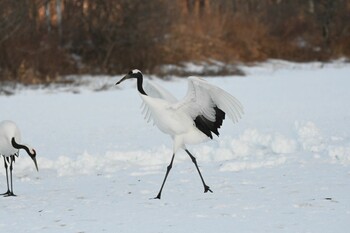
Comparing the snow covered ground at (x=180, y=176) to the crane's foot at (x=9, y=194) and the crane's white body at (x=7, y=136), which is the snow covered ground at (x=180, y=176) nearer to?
the crane's foot at (x=9, y=194)

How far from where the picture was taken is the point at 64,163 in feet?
29.1

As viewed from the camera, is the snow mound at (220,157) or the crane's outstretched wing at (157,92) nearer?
the crane's outstretched wing at (157,92)

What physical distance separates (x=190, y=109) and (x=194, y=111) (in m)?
0.05

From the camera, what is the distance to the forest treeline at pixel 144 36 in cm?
2564

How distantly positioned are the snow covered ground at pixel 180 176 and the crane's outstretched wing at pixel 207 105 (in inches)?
26.9

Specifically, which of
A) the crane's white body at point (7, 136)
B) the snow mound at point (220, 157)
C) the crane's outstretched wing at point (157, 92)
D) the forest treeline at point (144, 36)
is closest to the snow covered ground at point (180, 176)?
the snow mound at point (220, 157)

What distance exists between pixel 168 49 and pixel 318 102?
14220 millimetres

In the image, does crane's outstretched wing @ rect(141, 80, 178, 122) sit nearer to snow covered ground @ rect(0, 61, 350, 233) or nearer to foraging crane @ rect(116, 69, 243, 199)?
foraging crane @ rect(116, 69, 243, 199)

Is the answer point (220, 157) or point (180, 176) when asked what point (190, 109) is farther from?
point (220, 157)

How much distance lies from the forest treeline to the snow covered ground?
984 cm

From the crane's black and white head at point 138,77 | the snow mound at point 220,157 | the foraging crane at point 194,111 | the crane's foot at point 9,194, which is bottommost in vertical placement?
the crane's foot at point 9,194

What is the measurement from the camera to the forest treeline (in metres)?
25.6

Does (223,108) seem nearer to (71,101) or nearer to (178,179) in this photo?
(178,179)

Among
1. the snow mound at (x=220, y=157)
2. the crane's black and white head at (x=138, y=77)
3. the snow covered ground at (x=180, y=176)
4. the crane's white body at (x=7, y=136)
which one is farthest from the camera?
the snow mound at (x=220, y=157)
